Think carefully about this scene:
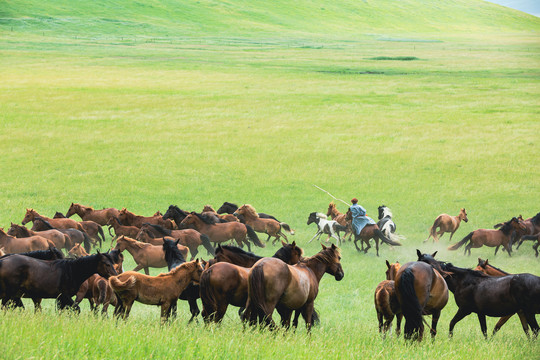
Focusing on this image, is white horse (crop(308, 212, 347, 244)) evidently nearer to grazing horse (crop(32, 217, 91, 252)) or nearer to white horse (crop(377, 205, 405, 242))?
white horse (crop(377, 205, 405, 242))

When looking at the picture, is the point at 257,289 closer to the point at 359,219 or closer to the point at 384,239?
the point at 384,239

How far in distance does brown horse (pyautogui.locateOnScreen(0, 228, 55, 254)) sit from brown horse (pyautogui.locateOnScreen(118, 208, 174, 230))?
10.7 feet

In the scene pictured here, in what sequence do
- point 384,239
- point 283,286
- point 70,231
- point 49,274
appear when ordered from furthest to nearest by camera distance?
point 384,239, point 70,231, point 49,274, point 283,286

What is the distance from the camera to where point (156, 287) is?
32.9ft

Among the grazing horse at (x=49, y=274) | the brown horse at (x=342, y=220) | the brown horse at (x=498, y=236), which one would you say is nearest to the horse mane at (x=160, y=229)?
the grazing horse at (x=49, y=274)

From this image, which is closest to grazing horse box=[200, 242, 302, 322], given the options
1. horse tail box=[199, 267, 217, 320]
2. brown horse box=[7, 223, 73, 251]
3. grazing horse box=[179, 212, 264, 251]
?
horse tail box=[199, 267, 217, 320]

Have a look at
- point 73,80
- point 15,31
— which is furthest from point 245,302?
point 15,31

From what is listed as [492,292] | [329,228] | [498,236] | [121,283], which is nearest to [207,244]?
[329,228]

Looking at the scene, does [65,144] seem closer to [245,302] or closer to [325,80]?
[245,302]

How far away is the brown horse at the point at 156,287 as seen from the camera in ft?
32.4

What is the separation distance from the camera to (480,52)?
121m

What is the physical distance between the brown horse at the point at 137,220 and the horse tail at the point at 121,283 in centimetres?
839

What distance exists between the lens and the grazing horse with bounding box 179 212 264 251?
18.1m

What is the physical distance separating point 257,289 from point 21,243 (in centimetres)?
793
